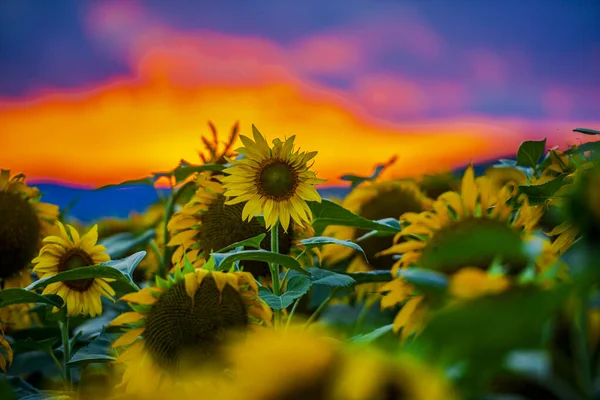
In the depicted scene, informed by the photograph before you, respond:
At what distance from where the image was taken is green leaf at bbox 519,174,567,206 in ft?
2.33

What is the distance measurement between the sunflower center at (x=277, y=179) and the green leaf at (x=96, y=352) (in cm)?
27

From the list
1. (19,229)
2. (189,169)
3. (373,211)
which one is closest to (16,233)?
(19,229)

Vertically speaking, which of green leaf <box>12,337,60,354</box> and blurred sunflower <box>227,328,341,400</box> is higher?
blurred sunflower <box>227,328,341,400</box>

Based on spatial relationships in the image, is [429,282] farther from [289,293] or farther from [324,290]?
[324,290]

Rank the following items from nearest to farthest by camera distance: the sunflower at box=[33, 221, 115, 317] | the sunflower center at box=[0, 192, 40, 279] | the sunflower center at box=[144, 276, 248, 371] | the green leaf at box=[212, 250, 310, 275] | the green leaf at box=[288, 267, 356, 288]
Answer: the sunflower center at box=[144, 276, 248, 371] < the green leaf at box=[212, 250, 310, 275] < the green leaf at box=[288, 267, 356, 288] < the sunflower at box=[33, 221, 115, 317] < the sunflower center at box=[0, 192, 40, 279]

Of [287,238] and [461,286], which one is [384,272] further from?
[461,286]

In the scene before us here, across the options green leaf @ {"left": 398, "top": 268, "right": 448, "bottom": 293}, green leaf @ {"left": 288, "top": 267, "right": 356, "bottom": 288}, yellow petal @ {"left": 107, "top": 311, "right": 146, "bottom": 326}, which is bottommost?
green leaf @ {"left": 288, "top": 267, "right": 356, "bottom": 288}

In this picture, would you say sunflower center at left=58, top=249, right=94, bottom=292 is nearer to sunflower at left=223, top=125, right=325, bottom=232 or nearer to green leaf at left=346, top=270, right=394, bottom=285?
sunflower at left=223, top=125, right=325, bottom=232

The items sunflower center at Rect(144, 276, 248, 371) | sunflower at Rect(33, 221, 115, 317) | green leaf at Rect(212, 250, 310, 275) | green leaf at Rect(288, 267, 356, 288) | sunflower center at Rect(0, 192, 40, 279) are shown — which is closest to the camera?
sunflower center at Rect(144, 276, 248, 371)

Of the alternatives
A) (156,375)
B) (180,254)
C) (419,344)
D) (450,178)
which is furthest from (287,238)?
(419,344)

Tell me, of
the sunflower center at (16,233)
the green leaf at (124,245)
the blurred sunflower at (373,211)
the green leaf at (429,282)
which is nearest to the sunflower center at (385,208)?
the blurred sunflower at (373,211)

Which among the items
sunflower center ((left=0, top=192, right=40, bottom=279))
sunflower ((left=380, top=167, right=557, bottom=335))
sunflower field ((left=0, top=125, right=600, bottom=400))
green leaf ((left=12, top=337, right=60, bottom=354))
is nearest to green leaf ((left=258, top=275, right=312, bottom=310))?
sunflower field ((left=0, top=125, right=600, bottom=400))

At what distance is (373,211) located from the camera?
4.47 feet

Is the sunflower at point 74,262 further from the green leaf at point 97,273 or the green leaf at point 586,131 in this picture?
the green leaf at point 586,131
